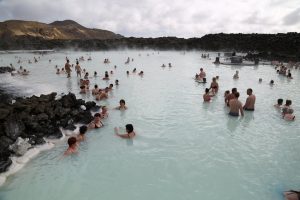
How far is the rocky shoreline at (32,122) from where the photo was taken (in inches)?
303

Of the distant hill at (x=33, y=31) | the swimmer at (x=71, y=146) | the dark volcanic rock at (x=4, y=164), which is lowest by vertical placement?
the dark volcanic rock at (x=4, y=164)

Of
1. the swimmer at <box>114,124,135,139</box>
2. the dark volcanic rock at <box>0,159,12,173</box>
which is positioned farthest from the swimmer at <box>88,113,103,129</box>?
the dark volcanic rock at <box>0,159,12,173</box>

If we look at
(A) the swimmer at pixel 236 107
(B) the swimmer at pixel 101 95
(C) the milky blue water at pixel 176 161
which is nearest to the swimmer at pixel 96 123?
(C) the milky blue water at pixel 176 161

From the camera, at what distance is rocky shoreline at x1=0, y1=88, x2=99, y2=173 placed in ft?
25.2

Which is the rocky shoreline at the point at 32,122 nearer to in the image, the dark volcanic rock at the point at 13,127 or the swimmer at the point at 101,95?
the dark volcanic rock at the point at 13,127

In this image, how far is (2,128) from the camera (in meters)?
8.38

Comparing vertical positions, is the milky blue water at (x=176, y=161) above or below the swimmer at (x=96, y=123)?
below

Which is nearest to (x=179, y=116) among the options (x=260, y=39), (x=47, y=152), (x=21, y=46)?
(x=47, y=152)

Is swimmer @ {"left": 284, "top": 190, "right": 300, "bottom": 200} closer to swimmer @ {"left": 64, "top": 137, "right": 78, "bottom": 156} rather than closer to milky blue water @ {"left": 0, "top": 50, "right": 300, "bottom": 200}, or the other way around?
milky blue water @ {"left": 0, "top": 50, "right": 300, "bottom": 200}

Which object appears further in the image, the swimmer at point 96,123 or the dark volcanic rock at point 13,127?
the swimmer at point 96,123

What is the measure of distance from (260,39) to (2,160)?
67.1 metres

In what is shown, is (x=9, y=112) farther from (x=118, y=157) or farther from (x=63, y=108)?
(x=118, y=157)

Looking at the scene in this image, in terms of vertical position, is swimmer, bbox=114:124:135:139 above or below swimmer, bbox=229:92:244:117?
below

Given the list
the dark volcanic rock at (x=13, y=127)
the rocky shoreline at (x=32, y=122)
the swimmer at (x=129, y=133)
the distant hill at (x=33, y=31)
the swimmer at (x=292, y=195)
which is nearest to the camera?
the swimmer at (x=292, y=195)
